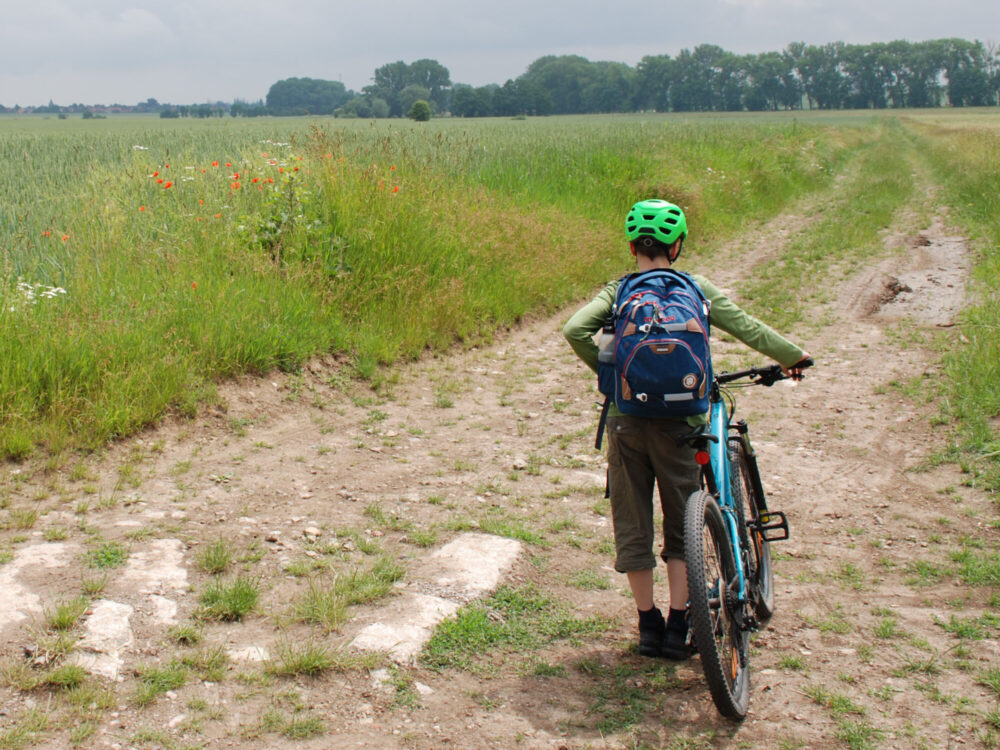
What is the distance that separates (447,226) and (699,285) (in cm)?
704

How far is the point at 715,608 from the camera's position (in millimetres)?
3164

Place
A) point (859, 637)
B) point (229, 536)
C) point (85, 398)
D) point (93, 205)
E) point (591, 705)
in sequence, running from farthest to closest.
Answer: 1. point (93, 205)
2. point (85, 398)
3. point (229, 536)
4. point (859, 637)
5. point (591, 705)

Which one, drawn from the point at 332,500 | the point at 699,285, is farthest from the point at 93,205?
the point at 699,285

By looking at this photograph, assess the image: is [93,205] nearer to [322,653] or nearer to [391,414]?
[391,414]

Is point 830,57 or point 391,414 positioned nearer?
point 391,414

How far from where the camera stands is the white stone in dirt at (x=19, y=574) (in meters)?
3.66

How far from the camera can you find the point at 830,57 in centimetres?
11462

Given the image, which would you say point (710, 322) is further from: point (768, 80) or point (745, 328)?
point (768, 80)

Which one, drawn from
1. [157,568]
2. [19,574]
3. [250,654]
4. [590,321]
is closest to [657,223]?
[590,321]

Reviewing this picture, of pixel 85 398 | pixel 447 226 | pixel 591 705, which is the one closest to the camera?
pixel 591 705

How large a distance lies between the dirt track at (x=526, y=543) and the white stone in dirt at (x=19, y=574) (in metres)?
0.04

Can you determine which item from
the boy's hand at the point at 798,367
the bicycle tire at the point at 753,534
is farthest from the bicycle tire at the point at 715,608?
the boy's hand at the point at 798,367

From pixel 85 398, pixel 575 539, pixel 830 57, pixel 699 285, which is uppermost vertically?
pixel 830 57

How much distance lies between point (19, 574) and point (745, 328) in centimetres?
333
